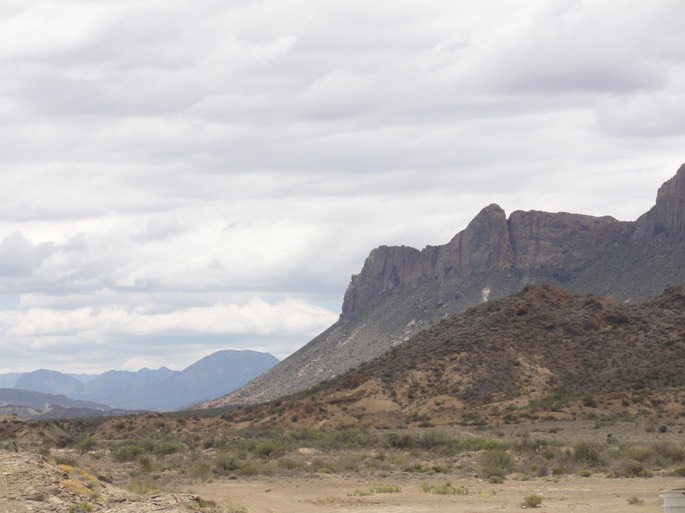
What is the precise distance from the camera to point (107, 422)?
106 m

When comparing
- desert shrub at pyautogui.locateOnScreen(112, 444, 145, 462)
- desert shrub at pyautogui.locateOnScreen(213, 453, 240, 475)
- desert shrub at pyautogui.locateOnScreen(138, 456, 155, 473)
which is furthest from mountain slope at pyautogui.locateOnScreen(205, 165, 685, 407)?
desert shrub at pyautogui.locateOnScreen(138, 456, 155, 473)

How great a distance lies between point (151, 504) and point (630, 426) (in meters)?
55.8

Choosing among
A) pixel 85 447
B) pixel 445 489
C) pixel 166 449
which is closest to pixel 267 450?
pixel 166 449

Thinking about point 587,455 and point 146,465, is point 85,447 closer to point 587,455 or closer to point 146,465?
point 146,465

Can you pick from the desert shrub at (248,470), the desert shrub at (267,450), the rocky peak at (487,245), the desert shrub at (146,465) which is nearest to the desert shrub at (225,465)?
the desert shrub at (248,470)

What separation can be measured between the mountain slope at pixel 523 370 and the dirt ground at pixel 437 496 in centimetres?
4628

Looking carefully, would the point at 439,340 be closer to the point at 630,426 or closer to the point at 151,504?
the point at 630,426

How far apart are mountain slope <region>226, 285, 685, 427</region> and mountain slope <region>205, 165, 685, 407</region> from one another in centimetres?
3864

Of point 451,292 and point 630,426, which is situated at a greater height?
point 451,292

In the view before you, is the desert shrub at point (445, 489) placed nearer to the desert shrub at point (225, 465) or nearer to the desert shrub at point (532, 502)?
the desert shrub at point (532, 502)

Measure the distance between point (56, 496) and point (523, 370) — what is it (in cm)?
7907

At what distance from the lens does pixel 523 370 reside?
10381 cm

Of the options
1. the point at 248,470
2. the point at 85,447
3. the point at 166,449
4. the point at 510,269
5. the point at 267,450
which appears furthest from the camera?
the point at 510,269

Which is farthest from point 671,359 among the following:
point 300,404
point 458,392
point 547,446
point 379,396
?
point 547,446
